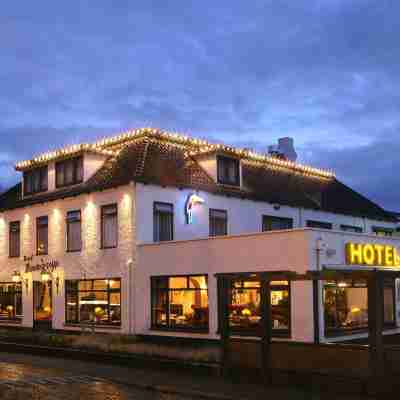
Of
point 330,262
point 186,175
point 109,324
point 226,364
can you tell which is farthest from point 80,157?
point 226,364

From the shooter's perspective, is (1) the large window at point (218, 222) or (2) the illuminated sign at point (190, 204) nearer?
(2) the illuminated sign at point (190, 204)

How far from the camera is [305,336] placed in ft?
77.3

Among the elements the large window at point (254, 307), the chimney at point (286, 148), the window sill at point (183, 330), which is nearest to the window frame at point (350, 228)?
the chimney at point (286, 148)

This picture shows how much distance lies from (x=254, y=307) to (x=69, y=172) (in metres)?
11.8

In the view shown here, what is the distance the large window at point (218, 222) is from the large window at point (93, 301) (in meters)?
4.74

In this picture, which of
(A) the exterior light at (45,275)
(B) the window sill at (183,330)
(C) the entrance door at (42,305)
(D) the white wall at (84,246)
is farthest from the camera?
(C) the entrance door at (42,305)

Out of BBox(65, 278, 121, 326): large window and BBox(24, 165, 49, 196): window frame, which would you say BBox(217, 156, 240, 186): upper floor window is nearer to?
BBox(65, 278, 121, 326): large window

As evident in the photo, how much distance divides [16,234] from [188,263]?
11876mm

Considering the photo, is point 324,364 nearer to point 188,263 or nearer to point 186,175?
point 188,263

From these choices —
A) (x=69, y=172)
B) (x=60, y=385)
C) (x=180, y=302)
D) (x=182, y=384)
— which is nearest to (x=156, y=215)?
(x=180, y=302)

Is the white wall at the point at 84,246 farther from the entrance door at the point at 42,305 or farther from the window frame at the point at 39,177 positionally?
the window frame at the point at 39,177

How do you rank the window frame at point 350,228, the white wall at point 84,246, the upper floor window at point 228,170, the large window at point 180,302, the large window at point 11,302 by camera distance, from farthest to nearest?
1. the window frame at point 350,228
2. the large window at point 11,302
3. the upper floor window at point 228,170
4. the white wall at point 84,246
5. the large window at point 180,302

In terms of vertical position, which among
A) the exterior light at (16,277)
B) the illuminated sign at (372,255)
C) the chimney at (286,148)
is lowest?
the exterior light at (16,277)

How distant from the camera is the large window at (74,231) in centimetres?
3068
